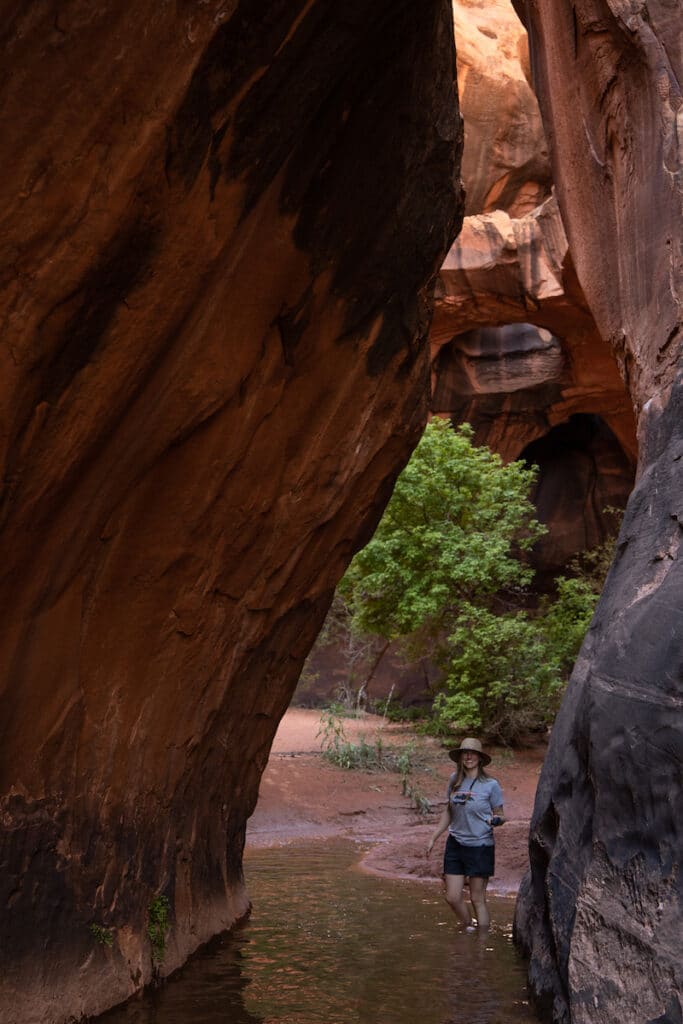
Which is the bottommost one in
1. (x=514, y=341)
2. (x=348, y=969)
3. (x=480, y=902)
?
(x=348, y=969)

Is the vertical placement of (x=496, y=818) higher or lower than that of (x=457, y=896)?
higher

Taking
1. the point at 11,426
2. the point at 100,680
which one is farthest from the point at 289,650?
the point at 11,426

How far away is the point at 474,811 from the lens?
8.23 metres

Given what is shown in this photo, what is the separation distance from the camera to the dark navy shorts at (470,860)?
26.9ft

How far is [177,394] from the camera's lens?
533cm

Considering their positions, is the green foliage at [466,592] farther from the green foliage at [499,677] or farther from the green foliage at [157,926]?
the green foliage at [157,926]

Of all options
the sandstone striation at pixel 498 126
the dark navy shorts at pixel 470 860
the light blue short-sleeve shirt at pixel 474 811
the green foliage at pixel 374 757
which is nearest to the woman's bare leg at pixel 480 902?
the dark navy shorts at pixel 470 860

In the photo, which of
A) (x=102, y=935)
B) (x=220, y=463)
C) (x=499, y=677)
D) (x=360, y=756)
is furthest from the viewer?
(x=499, y=677)

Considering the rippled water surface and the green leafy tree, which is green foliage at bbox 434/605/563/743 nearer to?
the green leafy tree

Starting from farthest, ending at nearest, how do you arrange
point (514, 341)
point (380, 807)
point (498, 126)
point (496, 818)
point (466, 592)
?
1. point (498, 126)
2. point (514, 341)
3. point (466, 592)
4. point (380, 807)
5. point (496, 818)

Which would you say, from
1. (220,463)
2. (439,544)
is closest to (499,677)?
(439,544)

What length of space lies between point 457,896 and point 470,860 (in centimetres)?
31

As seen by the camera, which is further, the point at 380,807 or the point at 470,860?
the point at 380,807

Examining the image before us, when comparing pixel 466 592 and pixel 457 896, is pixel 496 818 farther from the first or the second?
pixel 466 592
